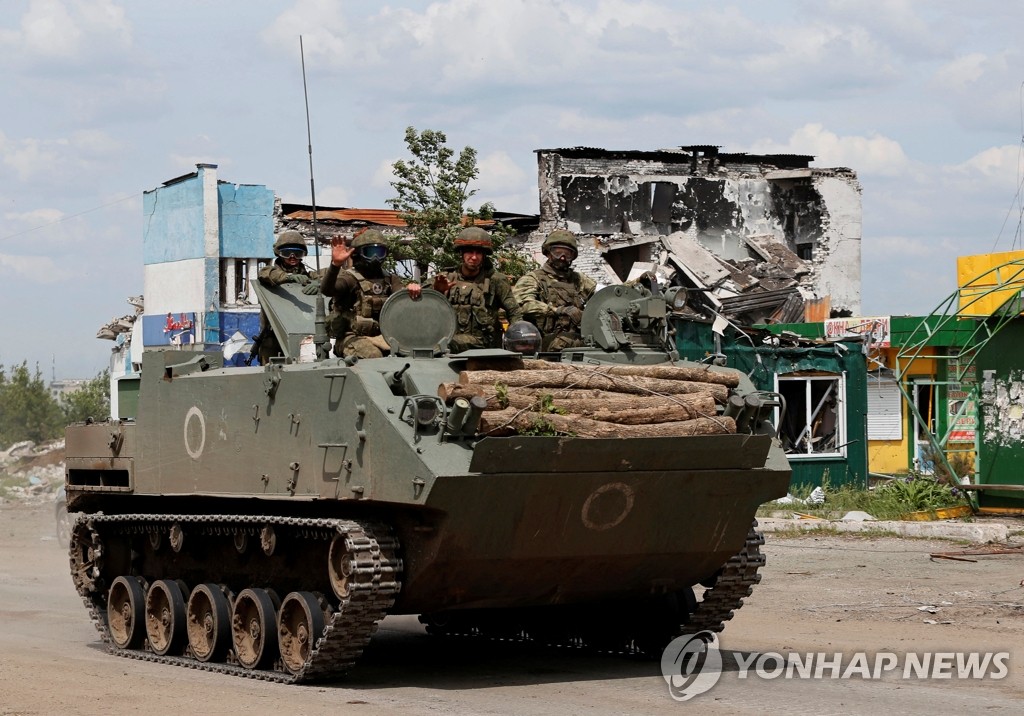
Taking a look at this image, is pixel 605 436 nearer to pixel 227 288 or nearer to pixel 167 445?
pixel 167 445

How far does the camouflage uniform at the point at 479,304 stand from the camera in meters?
11.7

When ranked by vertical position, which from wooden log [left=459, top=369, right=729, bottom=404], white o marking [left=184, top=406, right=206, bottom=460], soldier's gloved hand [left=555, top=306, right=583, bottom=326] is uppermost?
soldier's gloved hand [left=555, top=306, right=583, bottom=326]

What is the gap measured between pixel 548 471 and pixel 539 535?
0.49m

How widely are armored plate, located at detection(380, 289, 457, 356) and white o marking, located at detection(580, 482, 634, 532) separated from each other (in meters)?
1.56

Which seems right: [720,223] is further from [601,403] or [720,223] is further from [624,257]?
[601,403]

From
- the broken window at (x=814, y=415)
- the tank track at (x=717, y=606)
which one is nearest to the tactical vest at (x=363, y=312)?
the tank track at (x=717, y=606)

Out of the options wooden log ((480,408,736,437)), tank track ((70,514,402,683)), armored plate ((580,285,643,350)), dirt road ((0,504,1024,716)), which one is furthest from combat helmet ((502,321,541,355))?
dirt road ((0,504,1024,716))

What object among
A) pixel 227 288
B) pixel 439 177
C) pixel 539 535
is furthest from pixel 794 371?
pixel 539 535

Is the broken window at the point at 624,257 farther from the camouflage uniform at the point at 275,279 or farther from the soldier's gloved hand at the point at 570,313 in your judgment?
the soldier's gloved hand at the point at 570,313

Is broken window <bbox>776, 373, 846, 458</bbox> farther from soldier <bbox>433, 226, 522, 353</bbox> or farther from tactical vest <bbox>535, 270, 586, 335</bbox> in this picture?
soldier <bbox>433, 226, 522, 353</bbox>

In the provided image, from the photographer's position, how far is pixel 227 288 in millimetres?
35375

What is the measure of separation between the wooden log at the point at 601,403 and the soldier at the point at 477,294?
1947mm

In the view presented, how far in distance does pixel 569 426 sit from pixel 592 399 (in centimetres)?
32

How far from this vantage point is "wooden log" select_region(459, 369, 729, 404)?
9703mm
